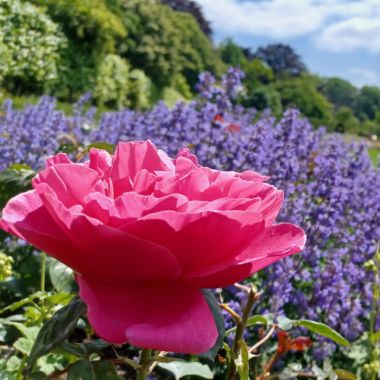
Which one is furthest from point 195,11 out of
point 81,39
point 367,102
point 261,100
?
point 367,102

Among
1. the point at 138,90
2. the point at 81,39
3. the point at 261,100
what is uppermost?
the point at 81,39

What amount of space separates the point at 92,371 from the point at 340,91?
387 feet

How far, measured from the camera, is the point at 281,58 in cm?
9131

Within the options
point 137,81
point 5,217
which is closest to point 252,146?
point 5,217

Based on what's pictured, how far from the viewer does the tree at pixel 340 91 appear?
111m

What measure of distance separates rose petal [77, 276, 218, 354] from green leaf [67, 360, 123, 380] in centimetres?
12

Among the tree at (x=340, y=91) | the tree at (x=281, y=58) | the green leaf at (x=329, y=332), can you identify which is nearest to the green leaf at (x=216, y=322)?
the green leaf at (x=329, y=332)

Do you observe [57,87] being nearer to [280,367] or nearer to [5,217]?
[280,367]

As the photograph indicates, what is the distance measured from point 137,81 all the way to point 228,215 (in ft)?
77.1

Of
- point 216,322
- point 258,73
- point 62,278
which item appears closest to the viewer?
point 216,322

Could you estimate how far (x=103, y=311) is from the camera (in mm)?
458

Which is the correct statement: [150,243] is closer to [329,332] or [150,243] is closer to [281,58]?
[329,332]

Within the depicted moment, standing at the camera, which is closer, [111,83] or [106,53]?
[111,83]

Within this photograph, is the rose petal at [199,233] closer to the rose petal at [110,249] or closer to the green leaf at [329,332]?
the rose petal at [110,249]
